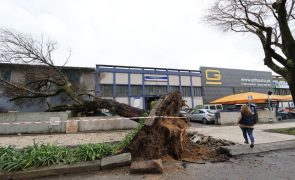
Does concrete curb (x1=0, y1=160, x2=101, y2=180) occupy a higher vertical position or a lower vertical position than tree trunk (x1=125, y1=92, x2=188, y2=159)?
lower

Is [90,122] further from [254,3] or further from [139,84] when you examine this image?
[139,84]

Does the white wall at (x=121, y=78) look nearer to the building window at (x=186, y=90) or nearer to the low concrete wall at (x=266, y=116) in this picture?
the building window at (x=186, y=90)

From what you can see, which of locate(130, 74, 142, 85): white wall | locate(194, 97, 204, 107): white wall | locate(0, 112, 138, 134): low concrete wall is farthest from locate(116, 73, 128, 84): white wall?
locate(0, 112, 138, 134): low concrete wall

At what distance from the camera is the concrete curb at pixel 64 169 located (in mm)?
4772

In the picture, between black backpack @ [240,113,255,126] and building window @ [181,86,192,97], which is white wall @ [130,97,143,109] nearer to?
building window @ [181,86,192,97]

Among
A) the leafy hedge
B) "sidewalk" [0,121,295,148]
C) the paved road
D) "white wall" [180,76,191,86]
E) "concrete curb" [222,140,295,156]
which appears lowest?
the paved road

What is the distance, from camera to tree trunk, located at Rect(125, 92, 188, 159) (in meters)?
5.77

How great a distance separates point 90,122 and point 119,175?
9244mm

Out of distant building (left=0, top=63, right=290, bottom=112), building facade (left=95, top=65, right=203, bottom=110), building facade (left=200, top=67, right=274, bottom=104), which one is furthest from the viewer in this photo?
building facade (left=200, top=67, right=274, bottom=104)

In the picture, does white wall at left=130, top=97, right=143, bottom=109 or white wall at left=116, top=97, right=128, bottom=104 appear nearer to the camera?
white wall at left=116, top=97, right=128, bottom=104

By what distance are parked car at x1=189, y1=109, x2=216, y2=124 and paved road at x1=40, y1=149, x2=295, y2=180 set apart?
12637 millimetres

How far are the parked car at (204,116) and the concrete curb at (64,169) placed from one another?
573 inches

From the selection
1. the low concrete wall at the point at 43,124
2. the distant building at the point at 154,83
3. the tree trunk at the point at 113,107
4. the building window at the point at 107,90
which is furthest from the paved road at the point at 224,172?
the building window at the point at 107,90

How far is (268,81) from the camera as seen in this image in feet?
147
